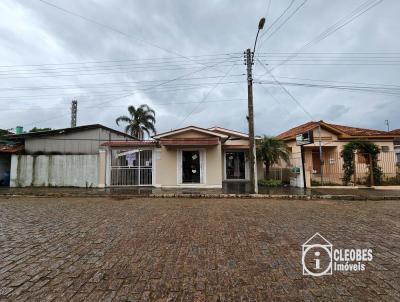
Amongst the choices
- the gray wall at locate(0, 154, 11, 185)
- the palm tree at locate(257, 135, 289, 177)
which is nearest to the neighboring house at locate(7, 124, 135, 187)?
the gray wall at locate(0, 154, 11, 185)

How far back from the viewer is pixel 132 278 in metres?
3.06

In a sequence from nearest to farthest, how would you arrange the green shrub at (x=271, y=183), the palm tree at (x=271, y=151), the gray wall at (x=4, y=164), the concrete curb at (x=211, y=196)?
1. the concrete curb at (x=211, y=196)
2. the green shrub at (x=271, y=183)
3. the palm tree at (x=271, y=151)
4. the gray wall at (x=4, y=164)

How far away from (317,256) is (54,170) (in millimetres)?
16199

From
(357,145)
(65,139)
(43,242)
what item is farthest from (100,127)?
(357,145)

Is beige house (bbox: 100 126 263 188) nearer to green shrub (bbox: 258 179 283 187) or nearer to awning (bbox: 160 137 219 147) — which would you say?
awning (bbox: 160 137 219 147)

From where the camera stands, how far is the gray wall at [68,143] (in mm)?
16703

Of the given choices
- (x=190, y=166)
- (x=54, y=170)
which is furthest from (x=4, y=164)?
(x=190, y=166)

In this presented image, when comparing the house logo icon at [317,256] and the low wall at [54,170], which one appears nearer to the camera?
the house logo icon at [317,256]

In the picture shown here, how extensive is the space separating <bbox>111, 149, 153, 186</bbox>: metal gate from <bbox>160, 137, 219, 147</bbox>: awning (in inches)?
66.0

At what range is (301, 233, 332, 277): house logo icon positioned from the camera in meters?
3.36

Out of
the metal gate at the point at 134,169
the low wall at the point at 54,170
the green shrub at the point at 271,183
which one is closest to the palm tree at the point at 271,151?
the green shrub at the point at 271,183

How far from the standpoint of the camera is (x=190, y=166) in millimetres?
14805

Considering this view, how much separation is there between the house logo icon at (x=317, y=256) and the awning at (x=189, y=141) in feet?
30.5

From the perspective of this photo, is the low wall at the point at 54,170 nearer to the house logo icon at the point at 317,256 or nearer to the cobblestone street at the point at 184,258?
the cobblestone street at the point at 184,258
